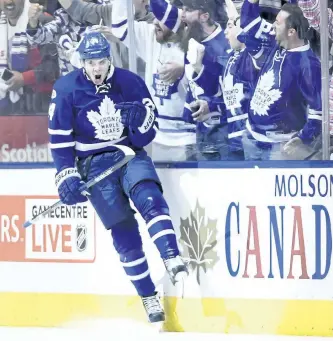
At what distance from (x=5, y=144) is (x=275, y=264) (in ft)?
5.55

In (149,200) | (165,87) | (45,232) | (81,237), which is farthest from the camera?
(45,232)

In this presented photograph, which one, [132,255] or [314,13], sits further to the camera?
[132,255]

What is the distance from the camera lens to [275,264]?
6648 millimetres

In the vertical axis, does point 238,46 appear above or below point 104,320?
above

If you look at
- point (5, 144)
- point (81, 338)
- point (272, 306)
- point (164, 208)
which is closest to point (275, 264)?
point (272, 306)

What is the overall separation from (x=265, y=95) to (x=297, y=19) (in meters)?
0.41

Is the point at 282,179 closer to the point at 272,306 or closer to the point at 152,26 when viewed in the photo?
the point at 272,306

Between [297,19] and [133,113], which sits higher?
[297,19]

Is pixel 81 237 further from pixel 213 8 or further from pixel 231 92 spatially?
pixel 213 8

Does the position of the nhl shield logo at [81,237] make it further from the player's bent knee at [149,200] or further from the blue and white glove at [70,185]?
the player's bent knee at [149,200]

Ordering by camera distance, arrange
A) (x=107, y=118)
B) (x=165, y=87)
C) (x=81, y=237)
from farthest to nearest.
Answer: (x=81, y=237) → (x=165, y=87) → (x=107, y=118)

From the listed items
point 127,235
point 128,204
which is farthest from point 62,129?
point 127,235

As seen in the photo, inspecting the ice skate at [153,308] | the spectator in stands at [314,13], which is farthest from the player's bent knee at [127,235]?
the spectator in stands at [314,13]

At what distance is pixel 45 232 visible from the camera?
23.9ft
